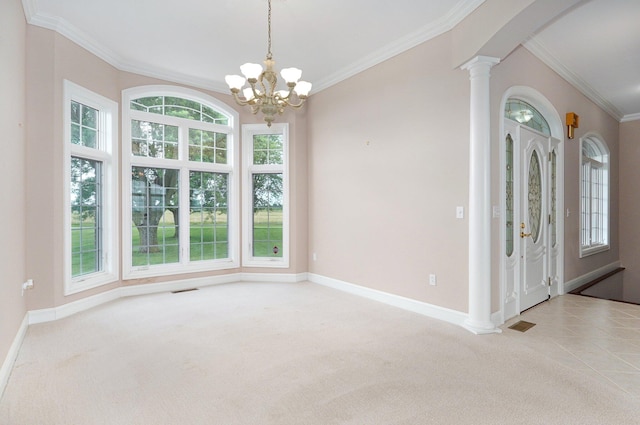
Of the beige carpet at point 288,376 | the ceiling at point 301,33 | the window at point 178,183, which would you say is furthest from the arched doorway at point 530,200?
the window at point 178,183

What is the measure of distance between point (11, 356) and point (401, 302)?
3738 mm

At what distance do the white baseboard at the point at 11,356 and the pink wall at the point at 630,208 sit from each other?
927 centimetres

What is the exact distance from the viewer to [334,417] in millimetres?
1972

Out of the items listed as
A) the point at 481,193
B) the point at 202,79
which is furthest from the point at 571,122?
the point at 202,79

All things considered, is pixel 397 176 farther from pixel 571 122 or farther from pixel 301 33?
pixel 571 122

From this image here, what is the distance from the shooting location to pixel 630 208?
6609 mm

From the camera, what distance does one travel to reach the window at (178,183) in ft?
15.7

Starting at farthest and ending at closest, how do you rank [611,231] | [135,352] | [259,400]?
[611,231], [135,352], [259,400]

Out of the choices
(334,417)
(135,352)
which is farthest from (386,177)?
(135,352)

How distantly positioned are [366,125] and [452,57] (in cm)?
139

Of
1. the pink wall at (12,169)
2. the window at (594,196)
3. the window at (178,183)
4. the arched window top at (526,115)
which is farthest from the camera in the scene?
the window at (594,196)

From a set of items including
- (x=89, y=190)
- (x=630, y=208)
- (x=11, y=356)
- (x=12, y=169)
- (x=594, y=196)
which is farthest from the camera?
(x=630, y=208)

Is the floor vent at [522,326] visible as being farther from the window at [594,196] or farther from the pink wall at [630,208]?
the pink wall at [630,208]

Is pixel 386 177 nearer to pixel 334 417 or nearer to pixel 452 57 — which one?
pixel 452 57
